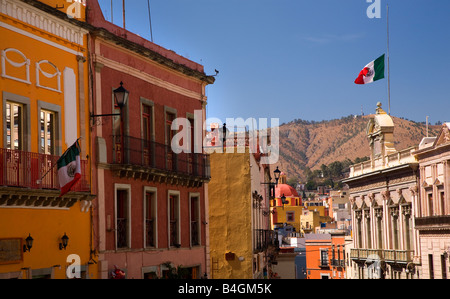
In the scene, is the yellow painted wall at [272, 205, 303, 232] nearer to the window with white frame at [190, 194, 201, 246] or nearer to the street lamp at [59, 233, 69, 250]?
the window with white frame at [190, 194, 201, 246]

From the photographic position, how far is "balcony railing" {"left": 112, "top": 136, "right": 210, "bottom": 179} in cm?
2370

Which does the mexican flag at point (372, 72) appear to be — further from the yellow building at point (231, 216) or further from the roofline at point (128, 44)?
the roofline at point (128, 44)

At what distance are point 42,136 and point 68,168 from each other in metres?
1.64

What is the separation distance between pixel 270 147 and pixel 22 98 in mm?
32505

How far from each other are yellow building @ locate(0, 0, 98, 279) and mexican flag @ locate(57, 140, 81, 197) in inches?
22.2

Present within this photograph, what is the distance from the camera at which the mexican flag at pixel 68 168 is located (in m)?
18.4

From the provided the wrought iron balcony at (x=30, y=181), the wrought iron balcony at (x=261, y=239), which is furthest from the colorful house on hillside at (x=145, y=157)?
the wrought iron balcony at (x=261, y=239)

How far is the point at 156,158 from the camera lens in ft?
84.3

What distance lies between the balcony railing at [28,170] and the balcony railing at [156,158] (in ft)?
13.3

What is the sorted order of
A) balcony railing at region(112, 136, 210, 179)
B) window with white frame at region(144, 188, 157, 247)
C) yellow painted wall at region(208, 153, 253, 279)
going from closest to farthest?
balcony railing at region(112, 136, 210, 179)
window with white frame at region(144, 188, 157, 247)
yellow painted wall at region(208, 153, 253, 279)

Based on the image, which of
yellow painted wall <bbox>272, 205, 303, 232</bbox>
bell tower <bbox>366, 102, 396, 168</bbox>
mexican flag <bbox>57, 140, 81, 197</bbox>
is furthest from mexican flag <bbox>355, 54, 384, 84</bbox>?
yellow painted wall <bbox>272, 205, 303, 232</bbox>

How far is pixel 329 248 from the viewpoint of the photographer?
8131cm

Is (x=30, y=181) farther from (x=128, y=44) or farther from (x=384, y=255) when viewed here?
(x=384, y=255)
